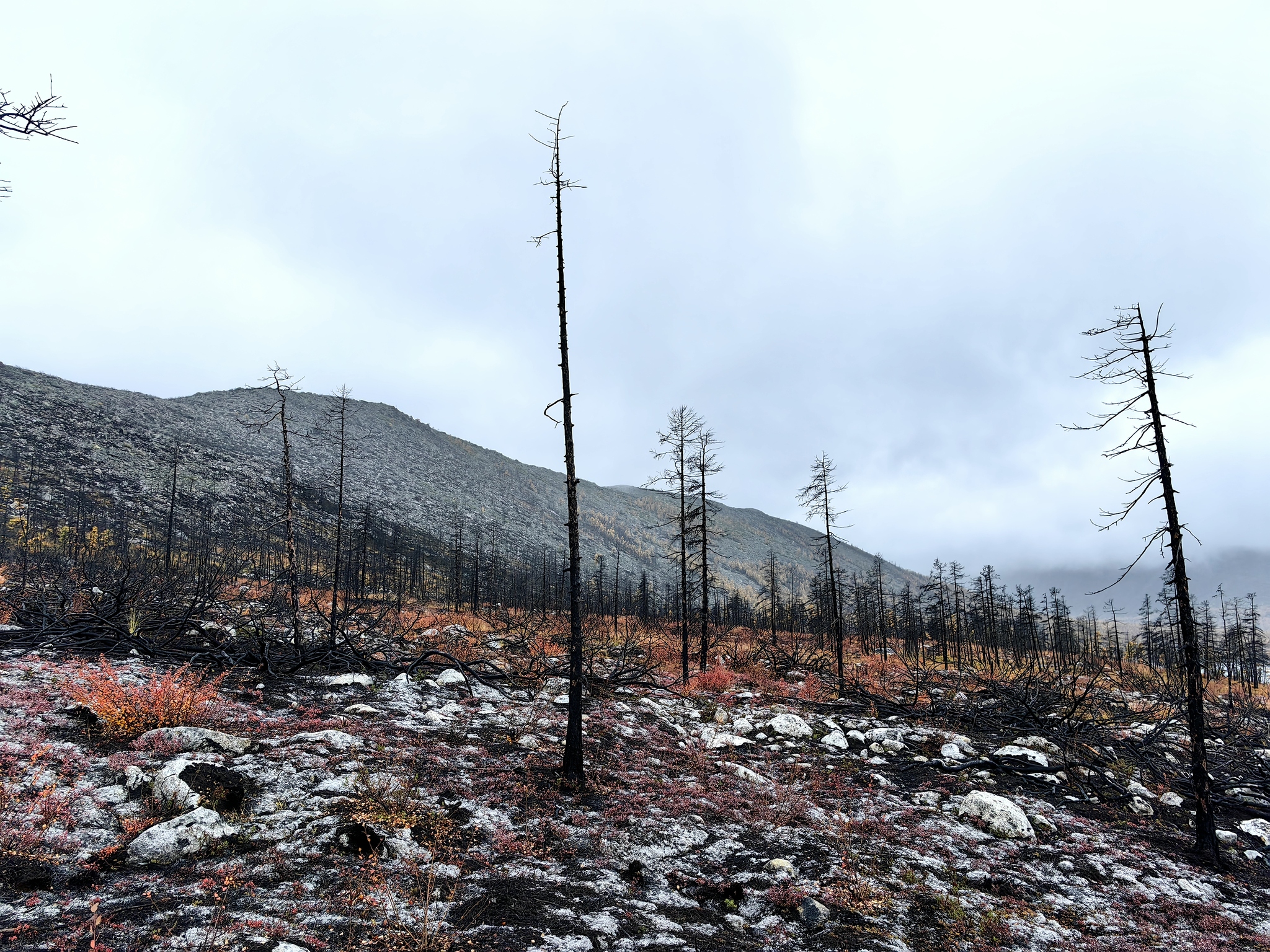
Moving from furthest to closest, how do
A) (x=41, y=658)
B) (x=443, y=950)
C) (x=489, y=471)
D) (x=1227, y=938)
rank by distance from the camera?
(x=489, y=471)
(x=41, y=658)
(x=1227, y=938)
(x=443, y=950)

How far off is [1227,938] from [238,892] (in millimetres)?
10891

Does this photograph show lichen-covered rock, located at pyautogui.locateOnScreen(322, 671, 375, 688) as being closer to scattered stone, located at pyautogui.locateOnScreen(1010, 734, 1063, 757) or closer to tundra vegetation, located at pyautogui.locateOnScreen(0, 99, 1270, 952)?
tundra vegetation, located at pyautogui.locateOnScreen(0, 99, 1270, 952)

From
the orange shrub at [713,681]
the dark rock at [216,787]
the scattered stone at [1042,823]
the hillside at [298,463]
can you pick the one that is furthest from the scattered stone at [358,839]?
the hillside at [298,463]

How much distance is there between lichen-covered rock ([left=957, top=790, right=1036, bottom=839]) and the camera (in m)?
8.80

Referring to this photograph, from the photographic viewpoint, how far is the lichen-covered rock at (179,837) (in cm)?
507

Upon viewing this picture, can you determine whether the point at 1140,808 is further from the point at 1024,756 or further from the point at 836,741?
the point at 836,741

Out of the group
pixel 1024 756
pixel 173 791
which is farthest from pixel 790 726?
pixel 173 791

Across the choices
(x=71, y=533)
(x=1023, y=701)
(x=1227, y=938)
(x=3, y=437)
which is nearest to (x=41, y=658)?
(x=1227, y=938)

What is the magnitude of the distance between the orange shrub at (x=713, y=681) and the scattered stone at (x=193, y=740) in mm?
15037

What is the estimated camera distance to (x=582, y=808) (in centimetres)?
822

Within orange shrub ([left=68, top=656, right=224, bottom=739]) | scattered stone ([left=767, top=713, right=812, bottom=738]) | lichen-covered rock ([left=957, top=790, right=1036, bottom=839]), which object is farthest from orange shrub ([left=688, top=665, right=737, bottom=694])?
orange shrub ([left=68, top=656, right=224, bottom=739])

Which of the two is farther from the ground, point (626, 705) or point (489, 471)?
point (489, 471)

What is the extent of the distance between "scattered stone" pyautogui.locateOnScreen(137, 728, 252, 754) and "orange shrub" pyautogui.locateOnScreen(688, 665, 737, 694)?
15037mm

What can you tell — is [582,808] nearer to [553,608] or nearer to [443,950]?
[443,950]
